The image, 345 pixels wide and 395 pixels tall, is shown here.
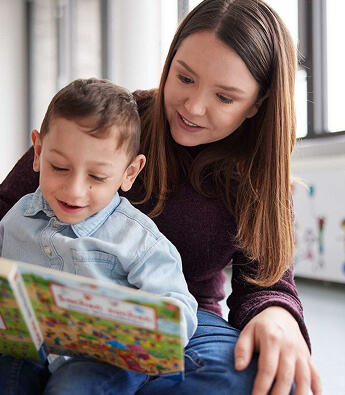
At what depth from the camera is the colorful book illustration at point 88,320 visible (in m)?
0.62

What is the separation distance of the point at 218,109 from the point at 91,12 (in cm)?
411

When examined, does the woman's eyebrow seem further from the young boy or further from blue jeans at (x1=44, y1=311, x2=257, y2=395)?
blue jeans at (x1=44, y1=311, x2=257, y2=395)

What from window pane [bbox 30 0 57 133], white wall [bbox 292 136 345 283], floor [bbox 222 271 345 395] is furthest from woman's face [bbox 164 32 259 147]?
window pane [bbox 30 0 57 133]

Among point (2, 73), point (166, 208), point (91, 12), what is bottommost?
→ point (166, 208)

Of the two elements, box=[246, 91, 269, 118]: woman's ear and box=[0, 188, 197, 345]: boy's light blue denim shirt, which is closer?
box=[0, 188, 197, 345]: boy's light blue denim shirt

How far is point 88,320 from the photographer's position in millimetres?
674

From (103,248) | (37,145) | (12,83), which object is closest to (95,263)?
(103,248)

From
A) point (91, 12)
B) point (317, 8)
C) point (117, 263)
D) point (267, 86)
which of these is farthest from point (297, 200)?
point (91, 12)

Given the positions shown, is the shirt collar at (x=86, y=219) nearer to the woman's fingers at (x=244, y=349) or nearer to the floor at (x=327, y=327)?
the woman's fingers at (x=244, y=349)

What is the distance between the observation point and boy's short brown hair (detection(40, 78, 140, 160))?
2.65 feet

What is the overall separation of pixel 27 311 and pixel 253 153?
598 mm

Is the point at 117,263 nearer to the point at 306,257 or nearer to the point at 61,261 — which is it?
the point at 61,261

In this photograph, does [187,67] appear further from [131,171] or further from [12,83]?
[12,83]

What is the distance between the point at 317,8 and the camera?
3.03m
